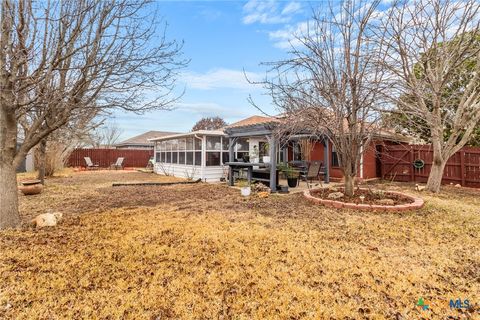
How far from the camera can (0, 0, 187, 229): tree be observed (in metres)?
3.74

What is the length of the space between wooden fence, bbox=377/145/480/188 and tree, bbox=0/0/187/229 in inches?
302

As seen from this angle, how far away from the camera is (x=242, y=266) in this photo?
9.38 ft

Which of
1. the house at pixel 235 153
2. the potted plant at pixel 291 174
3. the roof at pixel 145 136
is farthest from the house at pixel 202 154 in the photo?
the roof at pixel 145 136

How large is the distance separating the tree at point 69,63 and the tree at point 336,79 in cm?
257

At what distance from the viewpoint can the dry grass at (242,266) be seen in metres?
2.14

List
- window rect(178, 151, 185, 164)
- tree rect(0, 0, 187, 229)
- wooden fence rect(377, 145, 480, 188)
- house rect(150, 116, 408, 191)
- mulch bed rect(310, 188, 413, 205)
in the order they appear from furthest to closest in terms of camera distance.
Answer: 1. window rect(178, 151, 185, 164)
2. house rect(150, 116, 408, 191)
3. wooden fence rect(377, 145, 480, 188)
4. mulch bed rect(310, 188, 413, 205)
5. tree rect(0, 0, 187, 229)

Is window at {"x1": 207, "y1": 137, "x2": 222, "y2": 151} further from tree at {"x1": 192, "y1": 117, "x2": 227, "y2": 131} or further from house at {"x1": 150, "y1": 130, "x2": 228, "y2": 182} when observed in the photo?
tree at {"x1": 192, "y1": 117, "x2": 227, "y2": 131}

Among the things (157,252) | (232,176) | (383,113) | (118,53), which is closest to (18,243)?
(157,252)

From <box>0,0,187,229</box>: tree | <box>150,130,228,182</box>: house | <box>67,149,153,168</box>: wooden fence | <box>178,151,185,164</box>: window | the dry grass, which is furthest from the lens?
<box>67,149,153,168</box>: wooden fence

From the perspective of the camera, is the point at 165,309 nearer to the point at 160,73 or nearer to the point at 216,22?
the point at 160,73

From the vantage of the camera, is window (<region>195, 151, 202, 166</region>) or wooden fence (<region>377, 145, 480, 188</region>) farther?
window (<region>195, 151, 202, 166</region>)

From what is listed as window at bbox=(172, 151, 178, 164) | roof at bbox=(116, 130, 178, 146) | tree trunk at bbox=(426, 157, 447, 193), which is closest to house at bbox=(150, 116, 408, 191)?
window at bbox=(172, 151, 178, 164)

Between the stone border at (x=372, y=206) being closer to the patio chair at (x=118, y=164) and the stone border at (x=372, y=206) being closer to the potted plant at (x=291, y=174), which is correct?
the potted plant at (x=291, y=174)

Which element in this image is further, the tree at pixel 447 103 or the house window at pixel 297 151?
the house window at pixel 297 151
